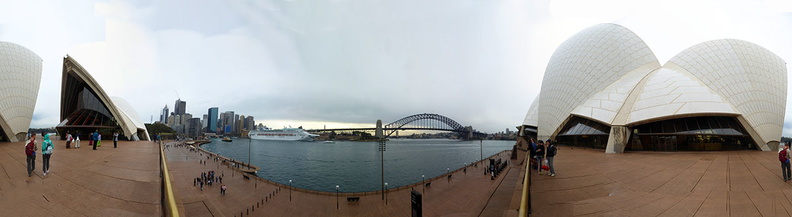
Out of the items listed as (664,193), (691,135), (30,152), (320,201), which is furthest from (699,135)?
(30,152)

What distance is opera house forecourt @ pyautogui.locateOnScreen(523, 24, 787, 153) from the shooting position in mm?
14398

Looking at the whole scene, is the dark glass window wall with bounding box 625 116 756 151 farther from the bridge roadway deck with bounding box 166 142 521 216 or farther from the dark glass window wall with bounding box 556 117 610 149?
the bridge roadway deck with bounding box 166 142 521 216

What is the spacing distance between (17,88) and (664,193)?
102 feet

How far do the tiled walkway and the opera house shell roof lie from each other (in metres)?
28.7

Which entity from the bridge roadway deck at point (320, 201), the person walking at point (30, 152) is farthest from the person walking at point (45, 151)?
the bridge roadway deck at point (320, 201)

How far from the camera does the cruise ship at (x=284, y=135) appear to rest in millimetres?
110375

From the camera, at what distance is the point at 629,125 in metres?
15.1

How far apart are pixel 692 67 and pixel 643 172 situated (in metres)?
16.5

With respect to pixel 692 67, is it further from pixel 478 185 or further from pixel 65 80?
pixel 65 80

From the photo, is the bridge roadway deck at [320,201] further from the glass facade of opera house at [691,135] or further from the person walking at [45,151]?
the glass facade of opera house at [691,135]

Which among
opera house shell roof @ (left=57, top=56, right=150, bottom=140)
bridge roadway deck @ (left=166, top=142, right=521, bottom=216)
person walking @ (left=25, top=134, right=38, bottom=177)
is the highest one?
opera house shell roof @ (left=57, top=56, right=150, bottom=140)

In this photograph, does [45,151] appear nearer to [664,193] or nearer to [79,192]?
[79,192]

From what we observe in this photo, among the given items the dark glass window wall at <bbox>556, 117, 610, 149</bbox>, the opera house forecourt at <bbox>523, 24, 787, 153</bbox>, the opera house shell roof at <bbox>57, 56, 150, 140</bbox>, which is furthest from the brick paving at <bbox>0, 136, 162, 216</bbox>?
the dark glass window wall at <bbox>556, 117, 610, 149</bbox>

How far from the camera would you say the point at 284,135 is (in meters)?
113
